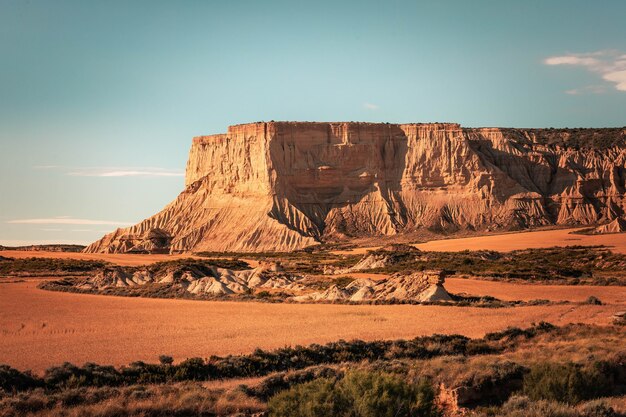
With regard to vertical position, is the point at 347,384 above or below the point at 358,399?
above

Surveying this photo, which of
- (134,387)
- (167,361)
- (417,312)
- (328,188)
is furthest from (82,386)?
(328,188)

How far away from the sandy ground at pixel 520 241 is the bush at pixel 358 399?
5879 centimetres

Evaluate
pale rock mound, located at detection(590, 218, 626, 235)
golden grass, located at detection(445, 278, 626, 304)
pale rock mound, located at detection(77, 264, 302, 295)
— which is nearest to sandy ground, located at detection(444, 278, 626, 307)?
golden grass, located at detection(445, 278, 626, 304)

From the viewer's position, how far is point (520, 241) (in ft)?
256

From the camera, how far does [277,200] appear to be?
94375 millimetres

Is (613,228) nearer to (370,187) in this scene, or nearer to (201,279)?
(370,187)

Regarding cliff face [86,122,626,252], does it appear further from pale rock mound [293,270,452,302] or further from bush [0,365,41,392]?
bush [0,365,41,392]

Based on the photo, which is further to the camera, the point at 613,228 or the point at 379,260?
the point at 613,228

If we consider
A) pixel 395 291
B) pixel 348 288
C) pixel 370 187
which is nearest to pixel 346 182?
pixel 370 187

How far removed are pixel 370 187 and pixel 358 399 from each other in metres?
87.8

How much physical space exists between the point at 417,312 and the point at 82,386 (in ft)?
55.0

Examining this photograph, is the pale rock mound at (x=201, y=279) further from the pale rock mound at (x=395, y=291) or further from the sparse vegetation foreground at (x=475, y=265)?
the pale rock mound at (x=395, y=291)

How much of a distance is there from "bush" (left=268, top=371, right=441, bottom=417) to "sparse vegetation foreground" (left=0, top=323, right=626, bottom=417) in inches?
0.7

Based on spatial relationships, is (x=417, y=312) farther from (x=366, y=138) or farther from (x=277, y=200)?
(x=366, y=138)
